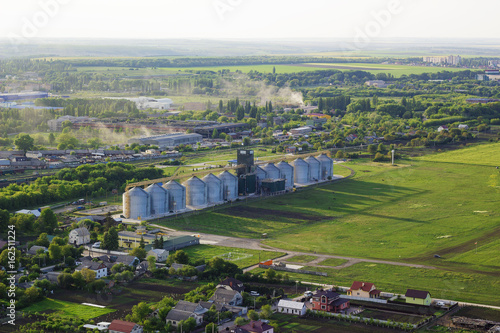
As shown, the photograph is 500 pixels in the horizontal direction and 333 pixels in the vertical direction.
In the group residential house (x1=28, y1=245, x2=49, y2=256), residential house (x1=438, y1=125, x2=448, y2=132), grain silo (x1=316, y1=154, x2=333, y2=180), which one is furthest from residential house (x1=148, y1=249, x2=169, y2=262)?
residential house (x1=438, y1=125, x2=448, y2=132)

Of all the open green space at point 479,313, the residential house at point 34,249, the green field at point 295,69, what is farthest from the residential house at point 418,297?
the green field at point 295,69

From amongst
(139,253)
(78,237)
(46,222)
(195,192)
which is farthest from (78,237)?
(195,192)

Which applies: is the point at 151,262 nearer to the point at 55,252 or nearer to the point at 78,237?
the point at 55,252

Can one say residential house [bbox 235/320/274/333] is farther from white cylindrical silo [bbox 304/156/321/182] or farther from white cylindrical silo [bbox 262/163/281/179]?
white cylindrical silo [bbox 304/156/321/182]

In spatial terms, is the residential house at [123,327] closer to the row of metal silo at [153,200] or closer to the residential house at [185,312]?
the residential house at [185,312]

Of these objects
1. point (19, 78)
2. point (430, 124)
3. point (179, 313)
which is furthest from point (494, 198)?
point (19, 78)

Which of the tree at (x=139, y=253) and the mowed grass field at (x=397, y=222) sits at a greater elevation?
the tree at (x=139, y=253)
